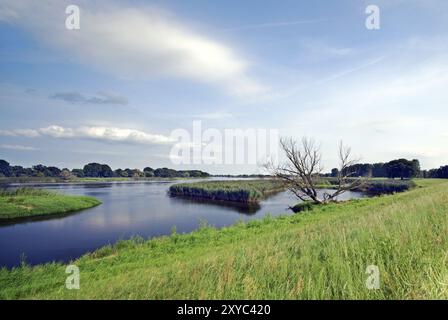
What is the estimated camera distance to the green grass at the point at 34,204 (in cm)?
2841

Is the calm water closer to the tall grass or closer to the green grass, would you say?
the green grass

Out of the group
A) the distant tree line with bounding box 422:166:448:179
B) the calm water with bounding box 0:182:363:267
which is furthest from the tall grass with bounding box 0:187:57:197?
the distant tree line with bounding box 422:166:448:179

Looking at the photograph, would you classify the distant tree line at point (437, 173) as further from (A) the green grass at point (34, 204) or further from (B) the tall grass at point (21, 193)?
(B) the tall grass at point (21, 193)

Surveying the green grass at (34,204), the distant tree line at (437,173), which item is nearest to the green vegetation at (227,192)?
the green grass at (34,204)

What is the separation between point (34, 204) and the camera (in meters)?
31.5

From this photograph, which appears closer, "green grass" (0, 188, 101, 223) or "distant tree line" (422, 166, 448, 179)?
"green grass" (0, 188, 101, 223)

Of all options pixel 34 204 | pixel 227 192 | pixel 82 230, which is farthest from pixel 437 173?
pixel 34 204

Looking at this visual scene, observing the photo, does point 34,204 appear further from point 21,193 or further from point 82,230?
point 82,230

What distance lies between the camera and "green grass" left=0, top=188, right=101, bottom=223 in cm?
2841

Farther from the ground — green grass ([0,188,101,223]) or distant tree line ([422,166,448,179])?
distant tree line ([422,166,448,179])

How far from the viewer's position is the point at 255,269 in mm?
4301
